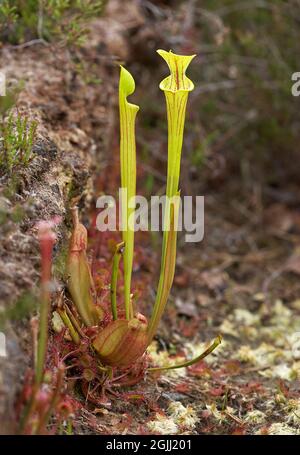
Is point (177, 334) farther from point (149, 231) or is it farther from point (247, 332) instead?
point (149, 231)

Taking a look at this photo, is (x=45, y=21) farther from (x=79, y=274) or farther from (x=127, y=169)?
(x=79, y=274)

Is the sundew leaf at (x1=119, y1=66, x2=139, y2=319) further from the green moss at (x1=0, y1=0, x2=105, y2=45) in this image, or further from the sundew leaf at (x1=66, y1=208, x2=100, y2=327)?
the green moss at (x1=0, y1=0, x2=105, y2=45)

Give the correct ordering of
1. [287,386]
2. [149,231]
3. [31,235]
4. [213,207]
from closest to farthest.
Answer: [31,235], [287,386], [149,231], [213,207]

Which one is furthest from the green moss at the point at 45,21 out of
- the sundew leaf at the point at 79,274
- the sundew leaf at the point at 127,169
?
the sundew leaf at the point at 79,274

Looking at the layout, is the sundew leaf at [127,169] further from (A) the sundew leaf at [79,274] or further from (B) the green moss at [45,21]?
(B) the green moss at [45,21]

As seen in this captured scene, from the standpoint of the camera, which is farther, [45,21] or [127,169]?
[45,21]

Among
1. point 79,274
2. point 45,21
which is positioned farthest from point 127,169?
point 45,21

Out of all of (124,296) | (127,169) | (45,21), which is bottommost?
(124,296)

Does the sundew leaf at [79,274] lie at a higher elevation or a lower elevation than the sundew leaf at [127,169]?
lower

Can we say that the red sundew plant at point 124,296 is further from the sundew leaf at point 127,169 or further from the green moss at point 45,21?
the green moss at point 45,21

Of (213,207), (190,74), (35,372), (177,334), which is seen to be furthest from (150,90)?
(35,372)

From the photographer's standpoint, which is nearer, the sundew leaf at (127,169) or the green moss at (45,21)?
the sundew leaf at (127,169)
